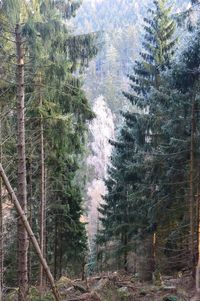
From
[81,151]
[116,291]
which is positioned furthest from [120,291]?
[81,151]

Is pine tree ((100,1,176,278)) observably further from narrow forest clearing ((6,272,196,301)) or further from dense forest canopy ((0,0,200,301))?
narrow forest clearing ((6,272,196,301))

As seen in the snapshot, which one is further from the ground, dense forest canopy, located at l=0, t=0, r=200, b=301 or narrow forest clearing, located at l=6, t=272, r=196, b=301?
dense forest canopy, located at l=0, t=0, r=200, b=301

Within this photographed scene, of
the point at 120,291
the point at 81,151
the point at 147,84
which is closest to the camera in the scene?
the point at 120,291

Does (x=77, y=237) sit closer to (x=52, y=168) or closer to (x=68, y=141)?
(x=52, y=168)

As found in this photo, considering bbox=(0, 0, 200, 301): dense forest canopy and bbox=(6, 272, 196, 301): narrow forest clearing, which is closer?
bbox=(0, 0, 200, 301): dense forest canopy

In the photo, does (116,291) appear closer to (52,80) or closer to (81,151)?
(81,151)

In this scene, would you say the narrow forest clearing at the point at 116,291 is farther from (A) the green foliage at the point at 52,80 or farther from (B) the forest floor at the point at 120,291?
(A) the green foliage at the point at 52,80

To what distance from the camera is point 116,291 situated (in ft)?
34.6

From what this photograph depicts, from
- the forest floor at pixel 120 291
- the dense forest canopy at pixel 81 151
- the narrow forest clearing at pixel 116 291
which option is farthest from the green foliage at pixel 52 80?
the forest floor at pixel 120 291

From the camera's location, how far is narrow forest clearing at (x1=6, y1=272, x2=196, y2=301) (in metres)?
9.54

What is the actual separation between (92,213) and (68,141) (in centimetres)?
6250

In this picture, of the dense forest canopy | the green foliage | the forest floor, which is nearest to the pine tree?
the dense forest canopy

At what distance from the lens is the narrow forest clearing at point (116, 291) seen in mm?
9538

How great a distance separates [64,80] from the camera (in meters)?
11.2
